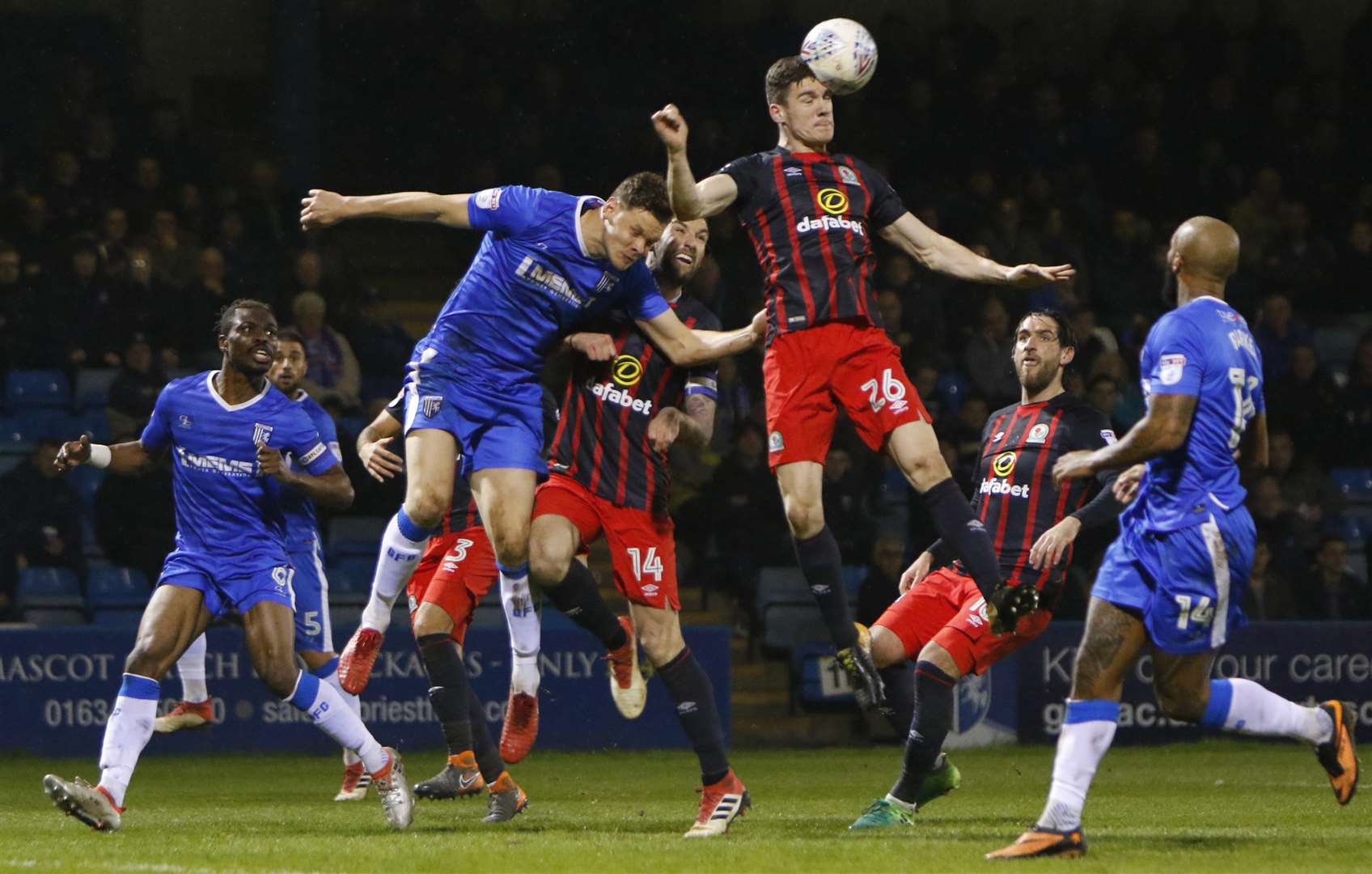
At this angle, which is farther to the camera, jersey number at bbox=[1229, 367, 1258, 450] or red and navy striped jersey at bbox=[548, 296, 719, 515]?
red and navy striped jersey at bbox=[548, 296, 719, 515]

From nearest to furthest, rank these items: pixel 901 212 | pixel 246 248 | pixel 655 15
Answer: pixel 901 212, pixel 246 248, pixel 655 15

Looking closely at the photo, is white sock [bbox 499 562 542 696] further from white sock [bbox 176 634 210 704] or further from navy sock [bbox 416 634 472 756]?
white sock [bbox 176 634 210 704]

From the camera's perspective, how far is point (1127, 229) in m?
17.6

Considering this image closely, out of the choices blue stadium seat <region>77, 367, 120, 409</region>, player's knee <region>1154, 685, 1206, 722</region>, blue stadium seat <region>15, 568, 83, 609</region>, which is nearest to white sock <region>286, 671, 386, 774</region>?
player's knee <region>1154, 685, 1206, 722</region>

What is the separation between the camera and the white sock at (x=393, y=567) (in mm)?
8812

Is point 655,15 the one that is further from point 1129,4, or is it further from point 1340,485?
point 1340,485

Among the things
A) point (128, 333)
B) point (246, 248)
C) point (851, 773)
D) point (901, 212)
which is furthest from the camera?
point (246, 248)

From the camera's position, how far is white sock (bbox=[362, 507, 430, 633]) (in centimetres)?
881

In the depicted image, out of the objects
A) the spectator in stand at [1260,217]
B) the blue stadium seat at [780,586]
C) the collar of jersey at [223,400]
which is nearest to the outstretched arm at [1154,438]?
the collar of jersey at [223,400]

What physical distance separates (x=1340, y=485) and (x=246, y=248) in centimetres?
958

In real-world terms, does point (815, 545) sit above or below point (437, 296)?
below

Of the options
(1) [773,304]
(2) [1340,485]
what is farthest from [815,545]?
(2) [1340,485]

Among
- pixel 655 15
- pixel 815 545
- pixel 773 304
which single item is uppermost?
pixel 655 15

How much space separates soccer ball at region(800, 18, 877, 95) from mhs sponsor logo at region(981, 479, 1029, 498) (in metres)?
1.94
